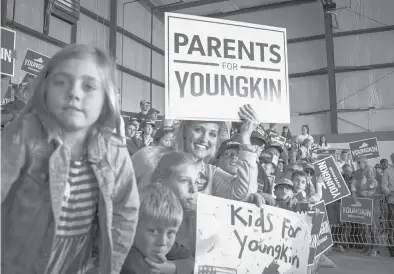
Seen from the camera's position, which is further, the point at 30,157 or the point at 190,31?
the point at 190,31

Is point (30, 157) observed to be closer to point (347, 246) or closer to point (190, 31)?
point (190, 31)

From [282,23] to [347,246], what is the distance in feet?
36.0

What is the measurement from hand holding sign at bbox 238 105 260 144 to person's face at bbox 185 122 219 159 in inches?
5.9

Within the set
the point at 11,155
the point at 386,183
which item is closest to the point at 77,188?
the point at 11,155

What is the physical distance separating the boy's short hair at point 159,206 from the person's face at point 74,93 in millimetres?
437

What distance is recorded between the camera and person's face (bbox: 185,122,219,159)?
209 centimetres

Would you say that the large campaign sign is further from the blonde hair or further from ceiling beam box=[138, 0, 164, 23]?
ceiling beam box=[138, 0, 164, 23]

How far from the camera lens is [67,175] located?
1188 millimetres

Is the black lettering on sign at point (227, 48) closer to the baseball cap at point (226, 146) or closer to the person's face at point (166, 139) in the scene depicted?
the baseball cap at point (226, 146)

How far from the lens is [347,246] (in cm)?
701

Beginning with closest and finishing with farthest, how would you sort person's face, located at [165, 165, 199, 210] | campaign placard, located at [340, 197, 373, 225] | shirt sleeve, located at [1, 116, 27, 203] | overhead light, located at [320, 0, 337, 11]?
shirt sleeve, located at [1, 116, 27, 203] → person's face, located at [165, 165, 199, 210] → campaign placard, located at [340, 197, 373, 225] → overhead light, located at [320, 0, 337, 11]

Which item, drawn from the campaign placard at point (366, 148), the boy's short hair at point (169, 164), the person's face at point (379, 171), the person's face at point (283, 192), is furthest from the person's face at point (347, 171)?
the boy's short hair at point (169, 164)

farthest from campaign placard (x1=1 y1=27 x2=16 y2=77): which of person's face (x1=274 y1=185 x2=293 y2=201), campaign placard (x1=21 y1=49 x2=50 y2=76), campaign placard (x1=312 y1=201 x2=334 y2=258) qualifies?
campaign placard (x1=312 y1=201 x2=334 y2=258)

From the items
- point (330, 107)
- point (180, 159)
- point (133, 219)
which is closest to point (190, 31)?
point (180, 159)
